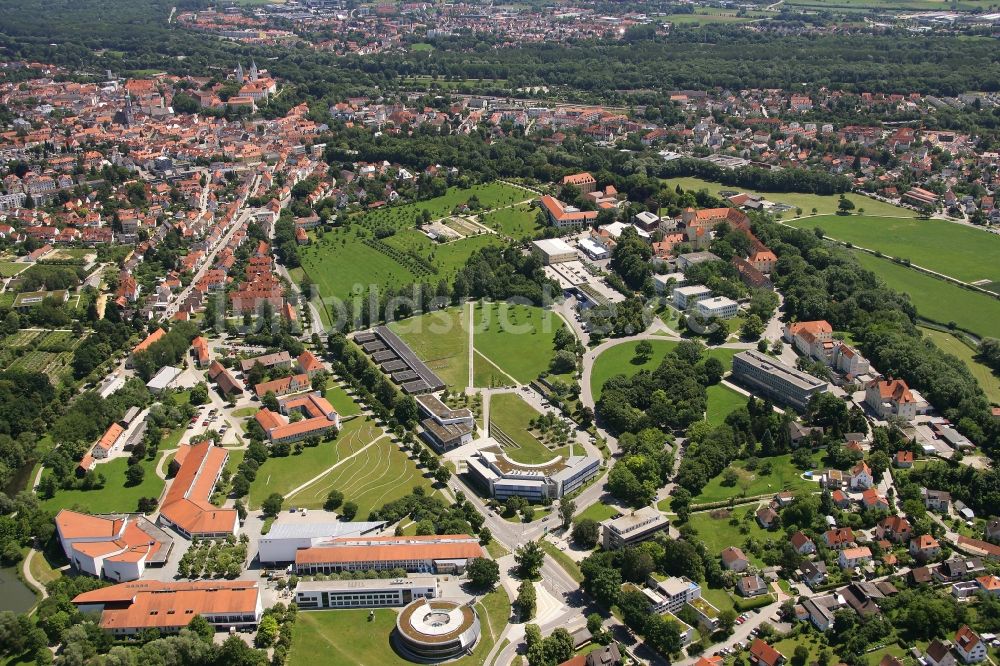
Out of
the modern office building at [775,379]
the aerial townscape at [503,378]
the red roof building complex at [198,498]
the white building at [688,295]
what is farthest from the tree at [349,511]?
the white building at [688,295]

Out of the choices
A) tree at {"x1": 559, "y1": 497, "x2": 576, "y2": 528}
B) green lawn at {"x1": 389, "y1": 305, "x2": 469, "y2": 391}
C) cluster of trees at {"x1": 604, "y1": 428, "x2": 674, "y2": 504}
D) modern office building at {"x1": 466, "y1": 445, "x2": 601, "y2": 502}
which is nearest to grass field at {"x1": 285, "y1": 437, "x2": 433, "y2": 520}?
modern office building at {"x1": 466, "y1": 445, "x2": 601, "y2": 502}

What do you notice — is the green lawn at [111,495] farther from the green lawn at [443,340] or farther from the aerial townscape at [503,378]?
the green lawn at [443,340]

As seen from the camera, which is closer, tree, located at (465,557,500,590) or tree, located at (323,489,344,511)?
tree, located at (465,557,500,590)

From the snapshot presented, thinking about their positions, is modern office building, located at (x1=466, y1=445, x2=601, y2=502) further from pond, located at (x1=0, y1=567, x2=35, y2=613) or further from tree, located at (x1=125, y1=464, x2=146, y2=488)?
pond, located at (x1=0, y1=567, x2=35, y2=613)

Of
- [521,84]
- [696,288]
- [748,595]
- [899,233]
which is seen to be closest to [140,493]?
[748,595]

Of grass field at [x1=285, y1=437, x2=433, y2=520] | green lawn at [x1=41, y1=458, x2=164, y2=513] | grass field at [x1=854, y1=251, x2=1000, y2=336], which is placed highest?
grass field at [x1=854, y1=251, x2=1000, y2=336]

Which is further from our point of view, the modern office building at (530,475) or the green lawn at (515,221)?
the green lawn at (515,221)

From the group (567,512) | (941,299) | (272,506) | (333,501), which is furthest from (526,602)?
(941,299)
